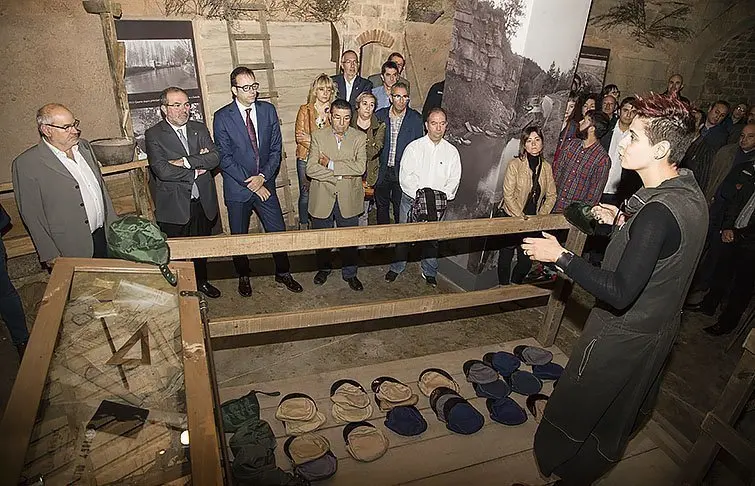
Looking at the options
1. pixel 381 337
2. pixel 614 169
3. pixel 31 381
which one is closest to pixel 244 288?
pixel 381 337

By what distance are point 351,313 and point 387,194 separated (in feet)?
9.99

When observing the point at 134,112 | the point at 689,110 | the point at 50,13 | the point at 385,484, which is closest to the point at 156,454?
the point at 385,484

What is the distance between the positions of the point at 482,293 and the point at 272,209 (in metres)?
2.79

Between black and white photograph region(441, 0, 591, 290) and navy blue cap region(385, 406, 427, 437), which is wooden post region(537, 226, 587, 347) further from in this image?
navy blue cap region(385, 406, 427, 437)

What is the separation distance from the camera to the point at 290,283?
5844mm

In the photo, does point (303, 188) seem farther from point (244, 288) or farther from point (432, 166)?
point (432, 166)

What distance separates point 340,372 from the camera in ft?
12.4

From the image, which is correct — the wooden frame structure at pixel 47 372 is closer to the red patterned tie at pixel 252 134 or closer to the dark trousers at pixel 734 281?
the red patterned tie at pixel 252 134

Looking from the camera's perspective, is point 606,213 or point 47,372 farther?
point 606,213

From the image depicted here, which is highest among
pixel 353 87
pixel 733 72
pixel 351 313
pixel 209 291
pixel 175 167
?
pixel 733 72

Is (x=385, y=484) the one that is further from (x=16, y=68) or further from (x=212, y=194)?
(x=16, y=68)

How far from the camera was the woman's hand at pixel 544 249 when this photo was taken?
2.46 metres

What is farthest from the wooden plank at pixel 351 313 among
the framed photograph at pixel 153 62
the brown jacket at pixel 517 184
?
the framed photograph at pixel 153 62

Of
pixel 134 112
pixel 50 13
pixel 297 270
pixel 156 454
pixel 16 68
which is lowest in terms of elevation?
pixel 297 270
